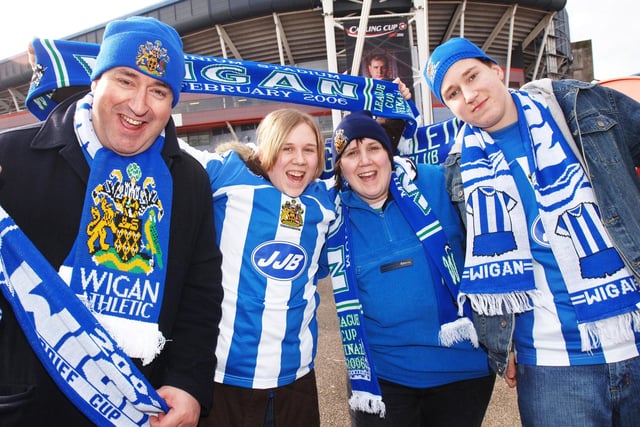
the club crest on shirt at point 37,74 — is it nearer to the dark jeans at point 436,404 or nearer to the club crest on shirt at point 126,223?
the club crest on shirt at point 126,223

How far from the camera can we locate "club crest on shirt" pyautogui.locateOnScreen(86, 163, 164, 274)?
1.33 metres

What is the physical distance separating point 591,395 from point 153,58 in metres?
2.11

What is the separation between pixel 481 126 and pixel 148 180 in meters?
1.50

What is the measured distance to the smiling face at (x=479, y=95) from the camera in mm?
1737

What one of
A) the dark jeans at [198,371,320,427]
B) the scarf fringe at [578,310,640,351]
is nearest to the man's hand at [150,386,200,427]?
the dark jeans at [198,371,320,427]

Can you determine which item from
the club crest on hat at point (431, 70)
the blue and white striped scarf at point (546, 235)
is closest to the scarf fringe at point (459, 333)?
the blue and white striped scarf at point (546, 235)

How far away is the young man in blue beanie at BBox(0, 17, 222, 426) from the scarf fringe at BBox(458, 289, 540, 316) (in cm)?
116

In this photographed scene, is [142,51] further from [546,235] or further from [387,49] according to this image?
[387,49]

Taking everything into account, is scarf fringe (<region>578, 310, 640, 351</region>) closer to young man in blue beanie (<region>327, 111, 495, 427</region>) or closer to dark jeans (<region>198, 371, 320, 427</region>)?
young man in blue beanie (<region>327, 111, 495, 427</region>)

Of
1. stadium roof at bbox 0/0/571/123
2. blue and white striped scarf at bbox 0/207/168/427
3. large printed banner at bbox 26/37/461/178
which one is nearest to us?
blue and white striped scarf at bbox 0/207/168/427

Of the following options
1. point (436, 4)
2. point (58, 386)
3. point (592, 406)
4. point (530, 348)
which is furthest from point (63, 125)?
point (436, 4)

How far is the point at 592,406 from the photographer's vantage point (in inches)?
56.9

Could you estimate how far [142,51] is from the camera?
146cm

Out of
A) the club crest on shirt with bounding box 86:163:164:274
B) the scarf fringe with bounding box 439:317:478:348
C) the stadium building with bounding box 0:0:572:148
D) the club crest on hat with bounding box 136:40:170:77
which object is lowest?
the scarf fringe with bounding box 439:317:478:348
